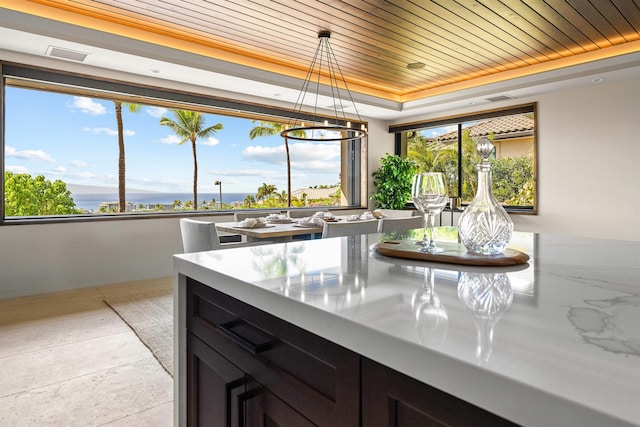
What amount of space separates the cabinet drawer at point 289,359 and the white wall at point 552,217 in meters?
3.83

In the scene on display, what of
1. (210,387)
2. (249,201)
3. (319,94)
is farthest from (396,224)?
(249,201)

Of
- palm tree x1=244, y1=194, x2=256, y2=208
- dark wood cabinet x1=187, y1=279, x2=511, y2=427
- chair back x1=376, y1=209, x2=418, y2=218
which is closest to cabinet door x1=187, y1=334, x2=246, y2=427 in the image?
dark wood cabinet x1=187, y1=279, x2=511, y2=427

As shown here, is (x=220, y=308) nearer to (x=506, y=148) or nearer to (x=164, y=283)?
(x=164, y=283)

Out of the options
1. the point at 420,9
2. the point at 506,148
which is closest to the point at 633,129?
the point at 506,148

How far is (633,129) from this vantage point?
453 centimetres

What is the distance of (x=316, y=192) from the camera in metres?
7.36

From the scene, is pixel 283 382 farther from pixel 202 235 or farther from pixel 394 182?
pixel 394 182

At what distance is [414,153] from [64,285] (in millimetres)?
5644

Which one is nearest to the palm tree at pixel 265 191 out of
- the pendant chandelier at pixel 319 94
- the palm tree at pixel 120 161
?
the pendant chandelier at pixel 319 94

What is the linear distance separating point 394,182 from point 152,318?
181 inches

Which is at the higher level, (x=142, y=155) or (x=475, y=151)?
(x=142, y=155)

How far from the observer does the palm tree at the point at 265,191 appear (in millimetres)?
7557

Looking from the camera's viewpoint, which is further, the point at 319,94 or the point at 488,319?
the point at 319,94

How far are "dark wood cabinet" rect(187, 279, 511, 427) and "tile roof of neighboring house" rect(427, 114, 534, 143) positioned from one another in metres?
5.77
